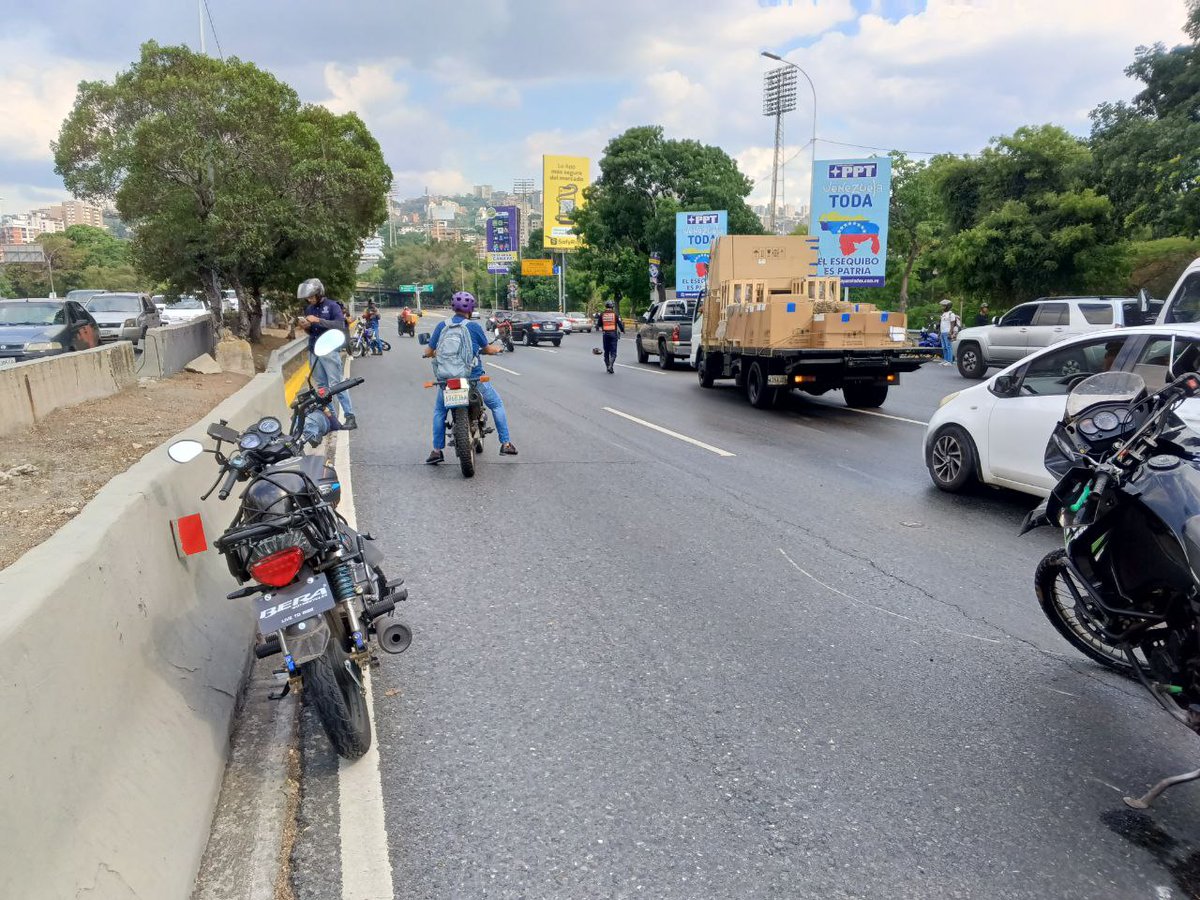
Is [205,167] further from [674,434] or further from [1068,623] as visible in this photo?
[1068,623]

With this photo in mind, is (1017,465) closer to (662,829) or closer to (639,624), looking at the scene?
(639,624)


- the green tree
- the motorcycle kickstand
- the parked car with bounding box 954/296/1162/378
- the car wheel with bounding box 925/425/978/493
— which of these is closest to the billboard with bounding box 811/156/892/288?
the parked car with bounding box 954/296/1162/378

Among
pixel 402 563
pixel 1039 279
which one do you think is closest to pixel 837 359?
pixel 402 563

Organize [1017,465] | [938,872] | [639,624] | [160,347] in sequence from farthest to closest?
[160,347] → [1017,465] → [639,624] → [938,872]

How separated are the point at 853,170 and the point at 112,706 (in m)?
32.6

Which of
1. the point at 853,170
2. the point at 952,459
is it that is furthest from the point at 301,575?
the point at 853,170

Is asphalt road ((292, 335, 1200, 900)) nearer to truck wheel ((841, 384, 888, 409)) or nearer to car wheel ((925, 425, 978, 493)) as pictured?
car wheel ((925, 425, 978, 493))

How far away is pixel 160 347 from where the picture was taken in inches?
595

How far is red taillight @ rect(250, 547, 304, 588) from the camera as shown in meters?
3.19

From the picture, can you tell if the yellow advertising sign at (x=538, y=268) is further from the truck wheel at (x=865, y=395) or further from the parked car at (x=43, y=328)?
the truck wheel at (x=865, y=395)

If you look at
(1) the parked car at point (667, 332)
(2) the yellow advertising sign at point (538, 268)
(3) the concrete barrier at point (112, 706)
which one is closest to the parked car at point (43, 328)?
(1) the parked car at point (667, 332)

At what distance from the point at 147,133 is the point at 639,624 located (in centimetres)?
1994

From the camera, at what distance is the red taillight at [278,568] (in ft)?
10.5

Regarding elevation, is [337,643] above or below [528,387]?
above
